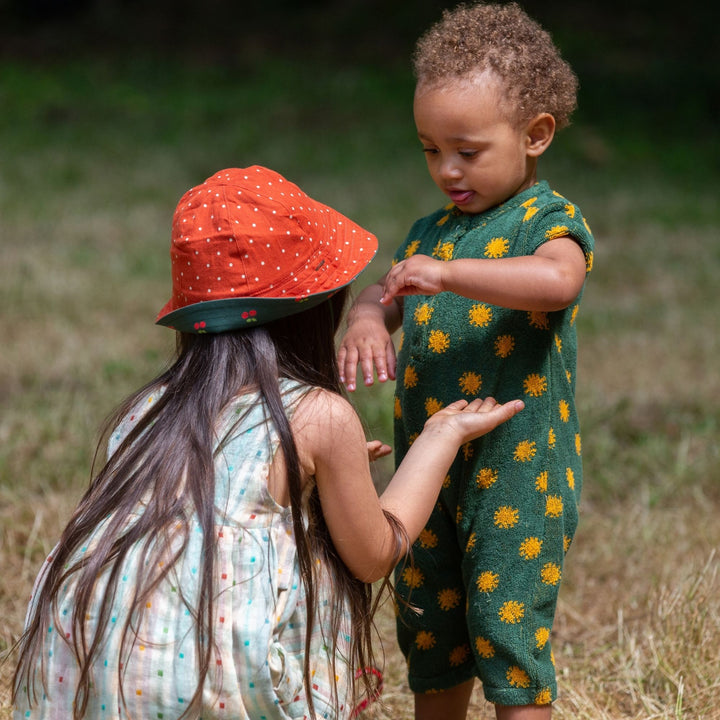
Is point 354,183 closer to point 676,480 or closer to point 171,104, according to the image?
point 171,104

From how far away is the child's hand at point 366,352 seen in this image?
1.89 m

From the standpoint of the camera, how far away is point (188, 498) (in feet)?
5.57

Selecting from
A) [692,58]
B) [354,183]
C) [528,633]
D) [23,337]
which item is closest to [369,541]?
[528,633]

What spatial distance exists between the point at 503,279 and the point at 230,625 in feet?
2.35

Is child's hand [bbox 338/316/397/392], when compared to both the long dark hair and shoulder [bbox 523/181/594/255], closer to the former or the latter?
the long dark hair

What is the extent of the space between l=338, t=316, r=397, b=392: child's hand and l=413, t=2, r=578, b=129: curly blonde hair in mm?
457

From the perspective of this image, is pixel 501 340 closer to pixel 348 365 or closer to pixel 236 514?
pixel 348 365

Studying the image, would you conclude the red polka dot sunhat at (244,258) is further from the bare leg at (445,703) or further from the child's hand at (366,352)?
the bare leg at (445,703)

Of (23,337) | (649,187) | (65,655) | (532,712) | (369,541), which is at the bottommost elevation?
(532,712)

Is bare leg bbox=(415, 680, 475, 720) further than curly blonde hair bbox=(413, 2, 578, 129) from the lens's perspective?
Yes

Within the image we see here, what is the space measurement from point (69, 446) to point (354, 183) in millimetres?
5677

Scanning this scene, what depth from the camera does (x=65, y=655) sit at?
1.70 m

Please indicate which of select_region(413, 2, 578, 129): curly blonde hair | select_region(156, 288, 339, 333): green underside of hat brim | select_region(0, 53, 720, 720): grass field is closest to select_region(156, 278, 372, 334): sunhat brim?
select_region(156, 288, 339, 333): green underside of hat brim

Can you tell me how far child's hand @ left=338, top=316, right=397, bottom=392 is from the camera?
6.19 feet
